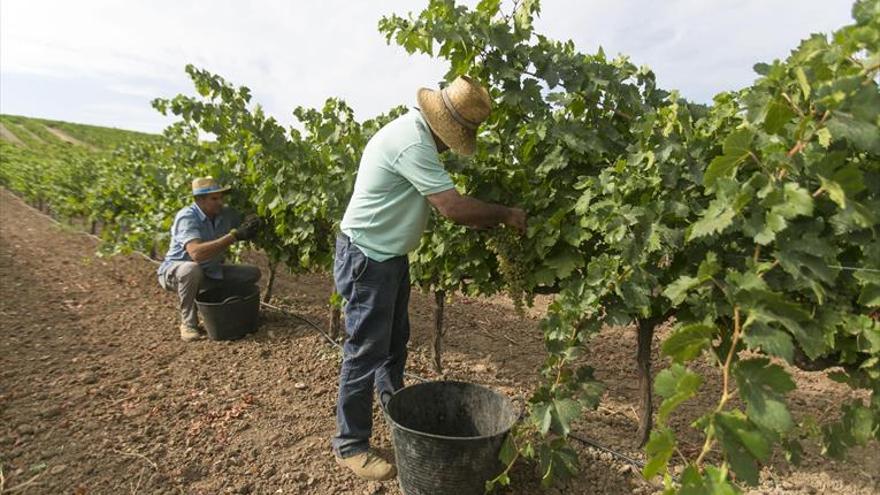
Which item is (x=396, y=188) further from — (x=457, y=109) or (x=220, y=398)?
(x=220, y=398)

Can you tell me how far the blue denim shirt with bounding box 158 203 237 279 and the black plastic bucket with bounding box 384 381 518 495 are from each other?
113 inches

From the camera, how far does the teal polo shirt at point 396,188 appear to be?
254 centimetres

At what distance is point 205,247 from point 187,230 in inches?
12.1

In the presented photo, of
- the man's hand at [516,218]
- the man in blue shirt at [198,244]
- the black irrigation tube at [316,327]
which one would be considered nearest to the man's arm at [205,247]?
the man in blue shirt at [198,244]

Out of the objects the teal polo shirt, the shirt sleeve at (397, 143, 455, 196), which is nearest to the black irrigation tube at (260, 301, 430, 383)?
the teal polo shirt

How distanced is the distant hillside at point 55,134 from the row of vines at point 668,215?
40230mm

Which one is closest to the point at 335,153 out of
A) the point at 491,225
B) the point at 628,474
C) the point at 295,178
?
the point at 295,178

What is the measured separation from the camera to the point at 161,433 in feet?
11.0

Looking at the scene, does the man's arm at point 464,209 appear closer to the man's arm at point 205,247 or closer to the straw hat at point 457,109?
the straw hat at point 457,109

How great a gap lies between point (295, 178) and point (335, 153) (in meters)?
0.53

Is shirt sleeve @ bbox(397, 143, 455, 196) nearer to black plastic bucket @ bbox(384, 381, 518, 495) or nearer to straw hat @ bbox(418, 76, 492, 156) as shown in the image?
straw hat @ bbox(418, 76, 492, 156)

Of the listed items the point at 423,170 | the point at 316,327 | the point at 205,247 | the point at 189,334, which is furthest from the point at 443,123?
the point at 189,334

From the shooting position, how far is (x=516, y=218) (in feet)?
8.88

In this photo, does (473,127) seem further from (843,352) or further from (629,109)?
(843,352)
